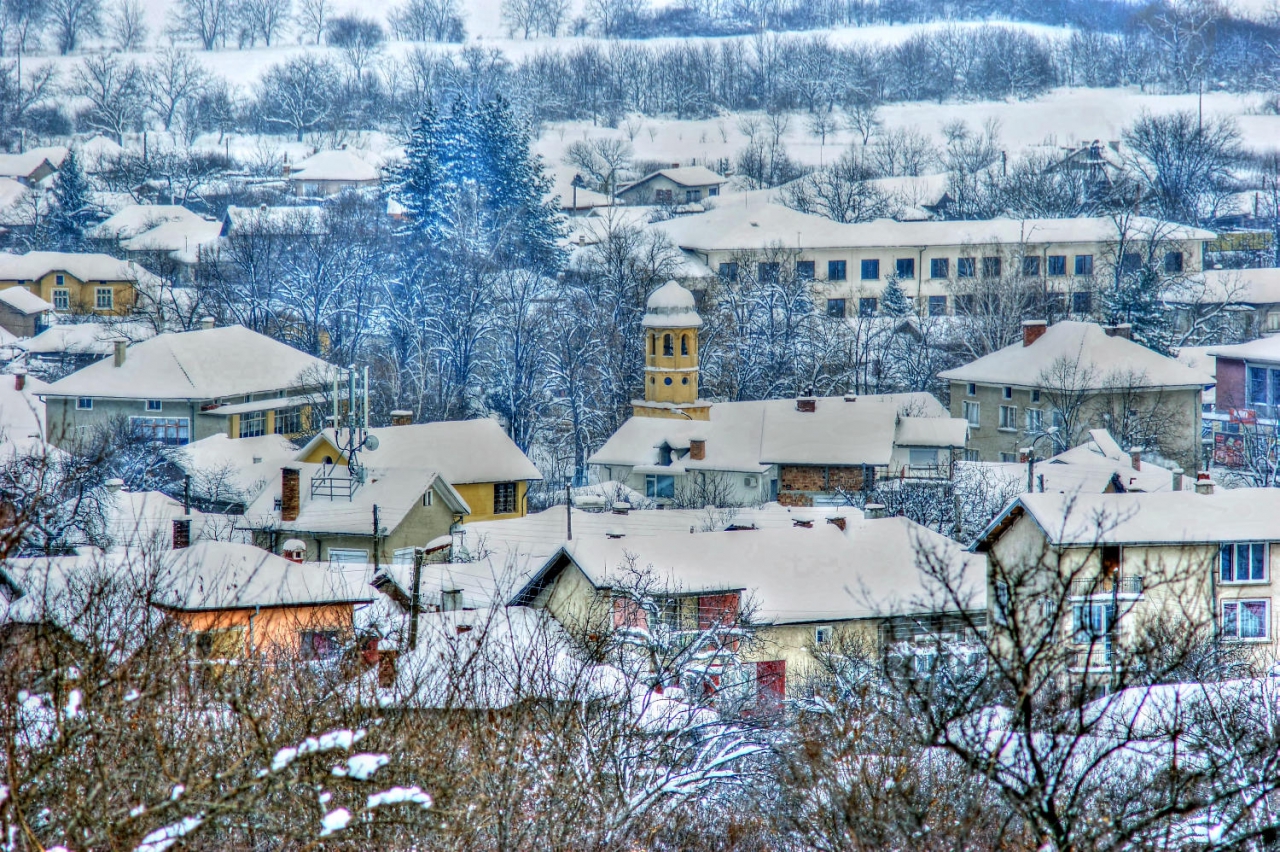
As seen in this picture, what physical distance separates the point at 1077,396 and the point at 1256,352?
6815 mm

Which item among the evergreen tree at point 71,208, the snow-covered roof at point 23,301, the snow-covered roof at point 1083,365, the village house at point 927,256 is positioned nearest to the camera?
the snow-covered roof at point 1083,365

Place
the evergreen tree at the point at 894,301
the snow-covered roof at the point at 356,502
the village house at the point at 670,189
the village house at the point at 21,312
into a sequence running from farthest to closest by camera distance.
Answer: the village house at the point at 670,189 → the village house at the point at 21,312 → the evergreen tree at the point at 894,301 → the snow-covered roof at the point at 356,502

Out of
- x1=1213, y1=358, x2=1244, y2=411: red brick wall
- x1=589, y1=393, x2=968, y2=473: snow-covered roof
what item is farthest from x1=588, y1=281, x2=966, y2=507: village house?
x1=1213, y1=358, x2=1244, y2=411: red brick wall

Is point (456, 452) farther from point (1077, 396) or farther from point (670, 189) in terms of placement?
point (670, 189)

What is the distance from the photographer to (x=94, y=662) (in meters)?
10.9

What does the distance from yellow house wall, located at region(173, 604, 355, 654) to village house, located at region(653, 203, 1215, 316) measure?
4779 cm

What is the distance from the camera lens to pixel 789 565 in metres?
27.8

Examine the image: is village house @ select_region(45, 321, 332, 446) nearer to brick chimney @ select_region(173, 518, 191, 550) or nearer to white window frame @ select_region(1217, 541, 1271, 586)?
brick chimney @ select_region(173, 518, 191, 550)

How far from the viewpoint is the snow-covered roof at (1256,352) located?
167ft

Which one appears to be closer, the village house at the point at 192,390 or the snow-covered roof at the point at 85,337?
the village house at the point at 192,390

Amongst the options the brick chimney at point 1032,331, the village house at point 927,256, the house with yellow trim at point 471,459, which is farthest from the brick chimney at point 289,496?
the village house at point 927,256

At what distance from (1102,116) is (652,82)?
31794 millimetres

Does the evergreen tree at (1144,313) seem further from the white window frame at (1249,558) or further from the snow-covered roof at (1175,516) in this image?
the white window frame at (1249,558)

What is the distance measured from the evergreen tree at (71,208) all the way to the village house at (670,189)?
2595 centimetres
